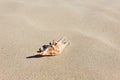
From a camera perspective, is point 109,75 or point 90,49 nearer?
point 109,75

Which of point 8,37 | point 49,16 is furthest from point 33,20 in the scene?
point 8,37

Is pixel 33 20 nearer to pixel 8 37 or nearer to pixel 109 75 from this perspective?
pixel 8 37

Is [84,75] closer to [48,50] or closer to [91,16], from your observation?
[48,50]

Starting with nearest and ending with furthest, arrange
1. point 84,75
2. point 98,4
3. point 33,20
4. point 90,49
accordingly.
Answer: point 84,75
point 90,49
point 33,20
point 98,4

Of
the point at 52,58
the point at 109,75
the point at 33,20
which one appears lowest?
the point at 109,75

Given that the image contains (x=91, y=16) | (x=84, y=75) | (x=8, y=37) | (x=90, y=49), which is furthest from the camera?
(x=91, y=16)

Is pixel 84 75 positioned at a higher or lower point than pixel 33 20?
lower
